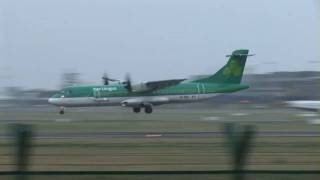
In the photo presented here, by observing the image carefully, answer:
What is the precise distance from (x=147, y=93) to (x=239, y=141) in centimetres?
4487

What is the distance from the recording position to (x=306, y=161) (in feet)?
39.8

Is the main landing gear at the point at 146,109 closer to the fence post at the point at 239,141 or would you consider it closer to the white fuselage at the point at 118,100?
the white fuselage at the point at 118,100

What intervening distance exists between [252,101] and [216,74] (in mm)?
12972

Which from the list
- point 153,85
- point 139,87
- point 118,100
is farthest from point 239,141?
point 153,85

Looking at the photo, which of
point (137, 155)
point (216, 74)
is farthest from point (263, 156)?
point (216, 74)

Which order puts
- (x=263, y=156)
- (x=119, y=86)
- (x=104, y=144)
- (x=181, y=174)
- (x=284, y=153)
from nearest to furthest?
(x=181, y=174)
(x=263, y=156)
(x=284, y=153)
(x=104, y=144)
(x=119, y=86)

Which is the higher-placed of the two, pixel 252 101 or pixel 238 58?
pixel 238 58

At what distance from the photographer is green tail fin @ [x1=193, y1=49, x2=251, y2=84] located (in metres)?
50.0

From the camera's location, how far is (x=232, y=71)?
167 ft

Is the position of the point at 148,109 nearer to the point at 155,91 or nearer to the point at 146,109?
the point at 146,109

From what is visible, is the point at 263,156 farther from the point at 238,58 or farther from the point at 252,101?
the point at 252,101

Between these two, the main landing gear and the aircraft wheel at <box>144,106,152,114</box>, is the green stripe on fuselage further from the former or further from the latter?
the aircraft wheel at <box>144,106,152,114</box>

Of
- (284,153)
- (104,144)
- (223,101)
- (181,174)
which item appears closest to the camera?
(181,174)
